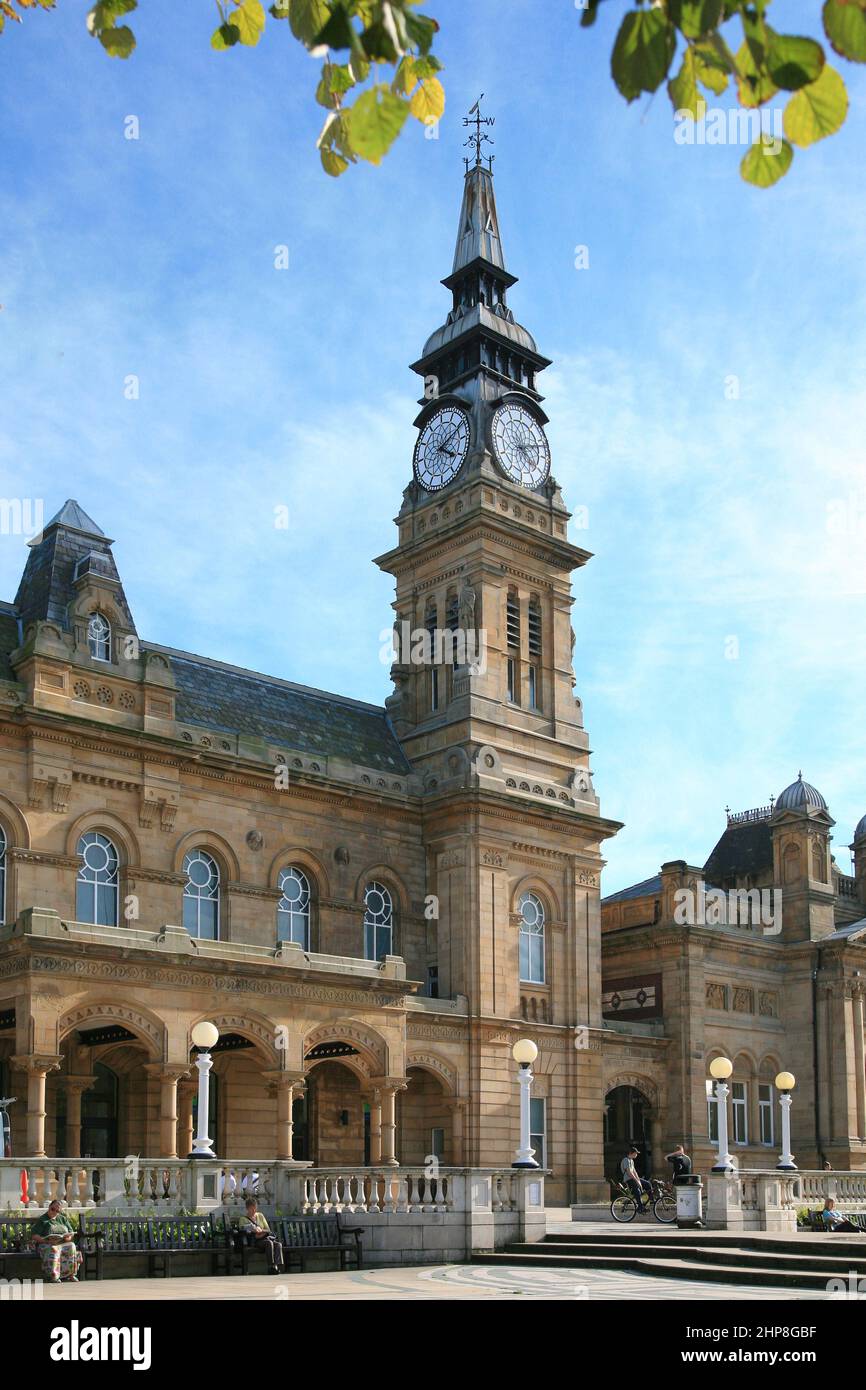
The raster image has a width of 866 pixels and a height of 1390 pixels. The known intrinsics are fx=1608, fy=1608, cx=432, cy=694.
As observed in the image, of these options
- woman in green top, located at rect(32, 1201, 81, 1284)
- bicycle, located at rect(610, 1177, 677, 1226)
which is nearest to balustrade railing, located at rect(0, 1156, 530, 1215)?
woman in green top, located at rect(32, 1201, 81, 1284)

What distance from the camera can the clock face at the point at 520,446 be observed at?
163 ft

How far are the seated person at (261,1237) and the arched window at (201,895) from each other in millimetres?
14782

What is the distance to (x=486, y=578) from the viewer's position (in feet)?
156

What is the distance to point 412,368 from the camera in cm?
5269

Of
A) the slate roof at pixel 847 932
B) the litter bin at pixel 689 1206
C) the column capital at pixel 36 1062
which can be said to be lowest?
the litter bin at pixel 689 1206

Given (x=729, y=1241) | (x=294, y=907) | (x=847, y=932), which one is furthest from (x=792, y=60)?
(x=847, y=932)

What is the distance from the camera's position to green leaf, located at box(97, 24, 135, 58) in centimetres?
727

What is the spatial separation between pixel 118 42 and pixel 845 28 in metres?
3.59

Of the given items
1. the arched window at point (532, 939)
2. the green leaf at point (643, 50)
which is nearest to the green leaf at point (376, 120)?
the green leaf at point (643, 50)

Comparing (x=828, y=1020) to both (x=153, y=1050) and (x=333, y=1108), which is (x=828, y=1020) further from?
(x=153, y=1050)

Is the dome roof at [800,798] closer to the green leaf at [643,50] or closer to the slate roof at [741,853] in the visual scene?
the slate roof at [741,853]

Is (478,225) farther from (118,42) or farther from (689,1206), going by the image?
(118,42)
